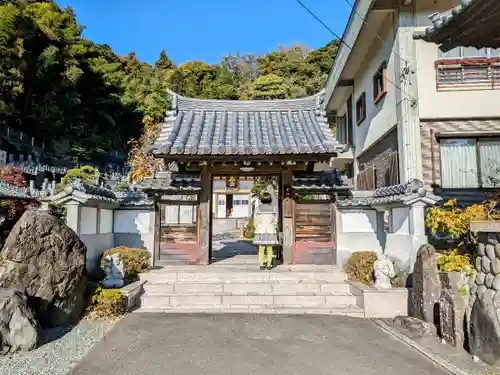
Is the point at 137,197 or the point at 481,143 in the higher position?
the point at 481,143

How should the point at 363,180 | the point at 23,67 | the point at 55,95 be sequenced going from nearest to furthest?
1. the point at 363,180
2. the point at 23,67
3. the point at 55,95

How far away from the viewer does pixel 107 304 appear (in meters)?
6.05

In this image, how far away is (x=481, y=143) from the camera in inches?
367

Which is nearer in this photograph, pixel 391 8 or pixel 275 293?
pixel 275 293

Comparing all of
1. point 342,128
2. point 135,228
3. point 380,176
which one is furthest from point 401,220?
point 342,128

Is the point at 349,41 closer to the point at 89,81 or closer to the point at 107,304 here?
the point at 107,304

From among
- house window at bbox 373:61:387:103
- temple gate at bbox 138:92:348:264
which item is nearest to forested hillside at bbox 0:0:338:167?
temple gate at bbox 138:92:348:264

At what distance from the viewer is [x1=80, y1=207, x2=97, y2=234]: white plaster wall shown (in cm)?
746

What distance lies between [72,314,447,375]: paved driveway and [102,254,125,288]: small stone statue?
3.21 ft

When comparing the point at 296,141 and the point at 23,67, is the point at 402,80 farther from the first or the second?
the point at 23,67

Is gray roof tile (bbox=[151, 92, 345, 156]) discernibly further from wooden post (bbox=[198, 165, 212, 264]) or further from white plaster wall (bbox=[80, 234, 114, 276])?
white plaster wall (bbox=[80, 234, 114, 276])

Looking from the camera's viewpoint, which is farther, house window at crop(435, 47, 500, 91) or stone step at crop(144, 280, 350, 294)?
house window at crop(435, 47, 500, 91)

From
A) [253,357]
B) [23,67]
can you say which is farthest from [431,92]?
[23,67]

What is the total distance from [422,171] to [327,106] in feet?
32.6
